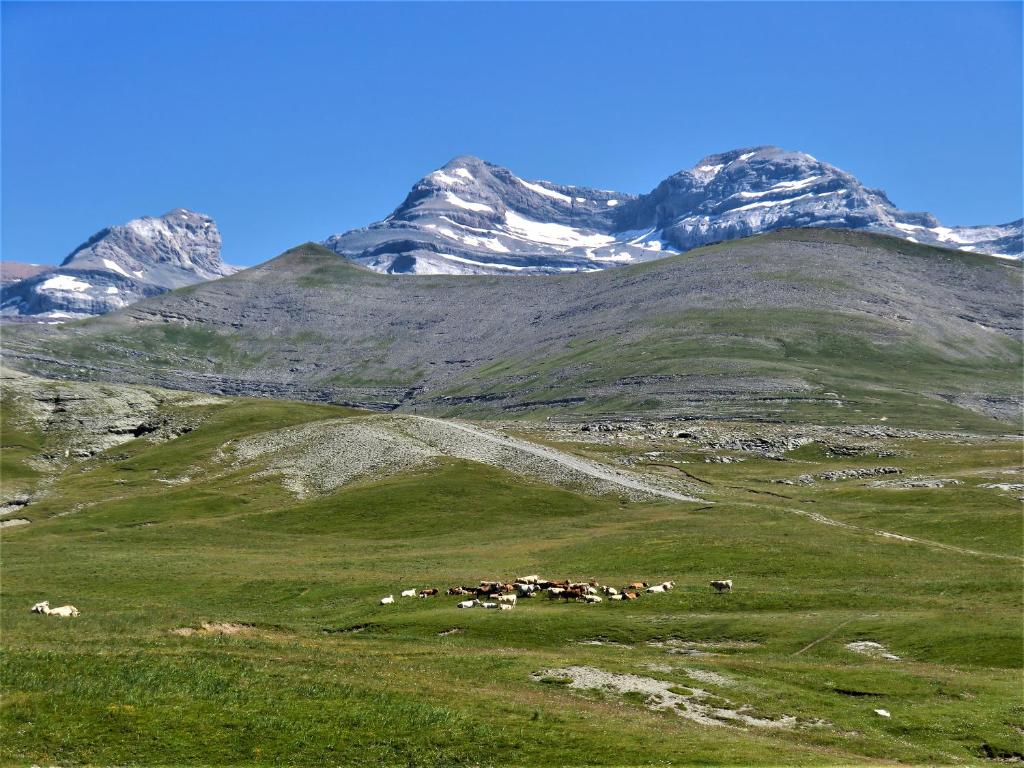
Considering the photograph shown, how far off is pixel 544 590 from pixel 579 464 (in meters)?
77.3

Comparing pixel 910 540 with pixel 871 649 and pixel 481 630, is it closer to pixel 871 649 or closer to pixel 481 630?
pixel 871 649

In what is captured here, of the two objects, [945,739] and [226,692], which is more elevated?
[226,692]

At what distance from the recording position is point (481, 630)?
57.8 metres

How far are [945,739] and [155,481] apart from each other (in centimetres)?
13260

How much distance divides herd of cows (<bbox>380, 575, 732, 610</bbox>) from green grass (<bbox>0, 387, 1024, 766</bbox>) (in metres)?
1.39

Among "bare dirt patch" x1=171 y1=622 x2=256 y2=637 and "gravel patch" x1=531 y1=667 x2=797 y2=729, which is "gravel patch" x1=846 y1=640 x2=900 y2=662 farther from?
"bare dirt patch" x1=171 y1=622 x2=256 y2=637

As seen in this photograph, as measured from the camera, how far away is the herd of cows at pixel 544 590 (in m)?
65.6

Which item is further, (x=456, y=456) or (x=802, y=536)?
(x=456, y=456)

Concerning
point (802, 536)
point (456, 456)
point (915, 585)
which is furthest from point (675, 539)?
point (456, 456)

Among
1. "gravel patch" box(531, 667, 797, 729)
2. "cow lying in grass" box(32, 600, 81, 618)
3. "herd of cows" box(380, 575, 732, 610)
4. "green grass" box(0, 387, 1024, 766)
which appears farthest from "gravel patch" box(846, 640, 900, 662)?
"cow lying in grass" box(32, 600, 81, 618)

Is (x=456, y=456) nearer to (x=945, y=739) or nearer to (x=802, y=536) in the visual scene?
(x=802, y=536)

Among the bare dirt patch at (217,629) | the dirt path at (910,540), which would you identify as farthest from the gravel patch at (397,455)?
the bare dirt patch at (217,629)

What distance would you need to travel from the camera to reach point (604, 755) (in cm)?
3234

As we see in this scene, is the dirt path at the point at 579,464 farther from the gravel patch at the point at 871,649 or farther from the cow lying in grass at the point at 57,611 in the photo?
the cow lying in grass at the point at 57,611
